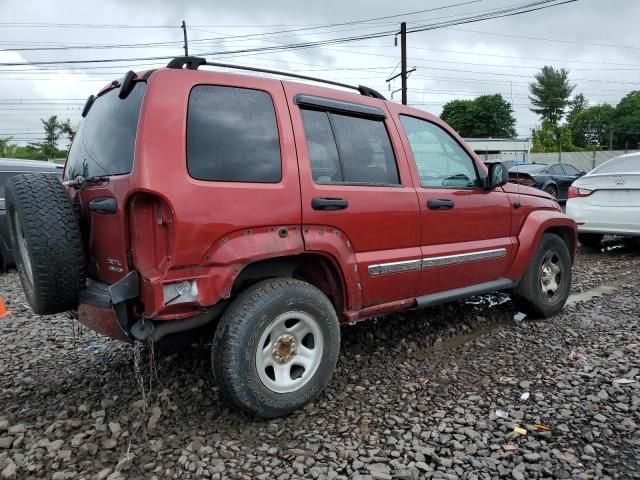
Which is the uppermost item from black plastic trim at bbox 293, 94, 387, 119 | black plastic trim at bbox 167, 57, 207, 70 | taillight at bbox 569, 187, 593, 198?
black plastic trim at bbox 167, 57, 207, 70

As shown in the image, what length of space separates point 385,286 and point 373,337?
3.04ft

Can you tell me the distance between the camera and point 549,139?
56188 millimetres

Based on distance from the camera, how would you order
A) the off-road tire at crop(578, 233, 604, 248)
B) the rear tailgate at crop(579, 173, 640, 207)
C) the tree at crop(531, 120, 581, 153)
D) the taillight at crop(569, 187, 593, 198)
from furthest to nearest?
the tree at crop(531, 120, 581, 153) < the off-road tire at crop(578, 233, 604, 248) < the taillight at crop(569, 187, 593, 198) < the rear tailgate at crop(579, 173, 640, 207)

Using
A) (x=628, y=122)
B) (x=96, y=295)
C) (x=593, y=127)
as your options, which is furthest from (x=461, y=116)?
(x=96, y=295)

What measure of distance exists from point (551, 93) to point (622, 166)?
3255 inches

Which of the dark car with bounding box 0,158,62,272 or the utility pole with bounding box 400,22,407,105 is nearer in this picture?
the dark car with bounding box 0,158,62,272

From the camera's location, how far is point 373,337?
13.6 ft

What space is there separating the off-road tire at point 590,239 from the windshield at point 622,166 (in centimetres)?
106

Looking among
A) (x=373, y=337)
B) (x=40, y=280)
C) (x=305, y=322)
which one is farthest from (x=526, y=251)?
(x=40, y=280)

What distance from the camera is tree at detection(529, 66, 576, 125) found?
3159 inches

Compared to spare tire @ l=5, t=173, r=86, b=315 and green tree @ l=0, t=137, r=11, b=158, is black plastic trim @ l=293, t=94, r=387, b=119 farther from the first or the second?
green tree @ l=0, t=137, r=11, b=158

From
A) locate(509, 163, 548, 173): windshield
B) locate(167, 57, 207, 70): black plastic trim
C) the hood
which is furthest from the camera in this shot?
locate(509, 163, 548, 173): windshield

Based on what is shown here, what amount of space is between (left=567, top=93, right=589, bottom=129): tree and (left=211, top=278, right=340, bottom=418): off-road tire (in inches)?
3514

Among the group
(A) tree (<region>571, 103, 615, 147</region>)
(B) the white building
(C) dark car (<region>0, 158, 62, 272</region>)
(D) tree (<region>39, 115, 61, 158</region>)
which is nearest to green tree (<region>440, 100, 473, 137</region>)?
(A) tree (<region>571, 103, 615, 147</region>)
